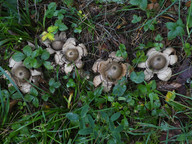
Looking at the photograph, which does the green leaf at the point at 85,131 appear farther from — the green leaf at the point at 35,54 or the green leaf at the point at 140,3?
the green leaf at the point at 140,3

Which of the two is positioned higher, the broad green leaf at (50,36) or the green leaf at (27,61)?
the broad green leaf at (50,36)

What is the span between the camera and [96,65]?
8.19 feet

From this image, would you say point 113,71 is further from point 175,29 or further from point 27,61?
point 27,61

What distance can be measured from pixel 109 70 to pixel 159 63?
2.09ft

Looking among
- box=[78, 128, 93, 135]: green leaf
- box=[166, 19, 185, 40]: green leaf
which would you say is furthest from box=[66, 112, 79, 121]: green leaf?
box=[166, 19, 185, 40]: green leaf

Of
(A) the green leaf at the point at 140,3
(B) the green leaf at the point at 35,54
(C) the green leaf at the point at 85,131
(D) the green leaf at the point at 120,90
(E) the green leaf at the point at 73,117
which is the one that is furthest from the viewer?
(B) the green leaf at the point at 35,54

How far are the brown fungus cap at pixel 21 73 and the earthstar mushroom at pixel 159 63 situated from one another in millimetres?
1546

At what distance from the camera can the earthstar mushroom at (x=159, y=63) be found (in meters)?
2.36

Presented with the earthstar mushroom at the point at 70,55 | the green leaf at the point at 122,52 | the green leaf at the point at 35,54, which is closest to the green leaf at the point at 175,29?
the green leaf at the point at 122,52

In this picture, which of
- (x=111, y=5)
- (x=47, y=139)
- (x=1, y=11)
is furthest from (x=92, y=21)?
(x=47, y=139)

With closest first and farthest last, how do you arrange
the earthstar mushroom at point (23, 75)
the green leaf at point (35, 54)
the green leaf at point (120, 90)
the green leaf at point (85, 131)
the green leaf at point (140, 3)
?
the green leaf at point (85, 131)
the green leaf at point (120, 90)
the green leaf at point (140, 3)
the green leaf at point (35, 54)
the earthstar mushroom at point (23, 75)

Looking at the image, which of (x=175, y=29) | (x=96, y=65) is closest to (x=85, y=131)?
(x=96, y=65)

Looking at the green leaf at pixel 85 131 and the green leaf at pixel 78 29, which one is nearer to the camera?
the green leaf at pixel 85 131

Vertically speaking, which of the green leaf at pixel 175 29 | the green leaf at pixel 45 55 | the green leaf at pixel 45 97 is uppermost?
the green leaf at pixel 175 29
